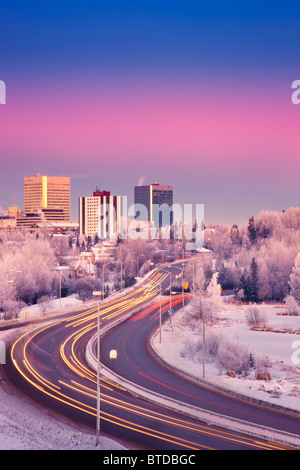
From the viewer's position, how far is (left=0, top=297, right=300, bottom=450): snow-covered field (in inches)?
739

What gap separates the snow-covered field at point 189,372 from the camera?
18.8 meters

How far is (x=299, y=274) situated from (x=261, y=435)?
5034 cm

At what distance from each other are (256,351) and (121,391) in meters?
15.3

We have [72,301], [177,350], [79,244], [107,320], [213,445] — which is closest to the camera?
[213,445]

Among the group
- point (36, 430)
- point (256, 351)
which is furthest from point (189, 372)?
point (36, 430)

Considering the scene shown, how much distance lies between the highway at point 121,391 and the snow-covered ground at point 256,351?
5.89ft

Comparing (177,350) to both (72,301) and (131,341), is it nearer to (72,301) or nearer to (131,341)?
(131,341)

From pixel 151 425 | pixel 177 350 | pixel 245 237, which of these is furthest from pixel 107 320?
pixel 245 237

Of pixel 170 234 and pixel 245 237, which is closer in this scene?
pixel 245 237

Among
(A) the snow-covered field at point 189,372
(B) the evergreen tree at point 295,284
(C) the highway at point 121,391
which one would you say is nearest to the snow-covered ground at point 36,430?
(A) the snow-covered field at point 189,372

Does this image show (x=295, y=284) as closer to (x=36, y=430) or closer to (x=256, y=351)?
(x=256, y=351)

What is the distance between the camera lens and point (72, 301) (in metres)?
61.6

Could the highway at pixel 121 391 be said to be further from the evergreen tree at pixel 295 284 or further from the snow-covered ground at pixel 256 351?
the evergreen tree at pixel 295 284

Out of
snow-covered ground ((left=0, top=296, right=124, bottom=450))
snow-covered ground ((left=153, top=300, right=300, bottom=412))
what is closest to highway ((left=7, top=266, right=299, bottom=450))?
snow-covered ground ((left=0, top=296, right=124, bottom=450))
